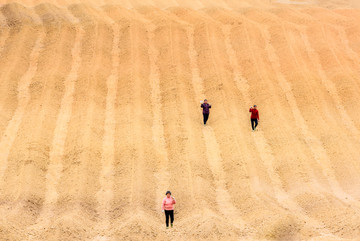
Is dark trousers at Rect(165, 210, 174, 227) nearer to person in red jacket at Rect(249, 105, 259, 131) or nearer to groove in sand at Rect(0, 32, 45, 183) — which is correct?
groove in sand at Rect(0, 32, 45, 183)

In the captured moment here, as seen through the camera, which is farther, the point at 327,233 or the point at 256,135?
the point at 256,135

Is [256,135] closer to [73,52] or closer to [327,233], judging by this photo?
[327,233]

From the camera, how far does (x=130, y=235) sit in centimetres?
1683

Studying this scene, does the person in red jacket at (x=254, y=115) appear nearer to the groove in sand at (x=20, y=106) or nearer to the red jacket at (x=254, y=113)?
the red jacket at (x=254, y=113)

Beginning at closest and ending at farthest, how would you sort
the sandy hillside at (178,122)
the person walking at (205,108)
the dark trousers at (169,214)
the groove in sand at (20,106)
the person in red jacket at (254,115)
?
the dark trousers at (169,214) → the sandy hillside at (178,122) → the groove in sand at (20,106) → the person in red jacket at (254,115) → the person walking at (205,108)

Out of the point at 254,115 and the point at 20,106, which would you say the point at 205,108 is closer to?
the point at 254,115

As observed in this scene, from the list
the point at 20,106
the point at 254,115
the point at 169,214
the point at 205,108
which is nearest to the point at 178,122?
the point at 205,108

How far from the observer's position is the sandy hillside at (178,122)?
18.1 m

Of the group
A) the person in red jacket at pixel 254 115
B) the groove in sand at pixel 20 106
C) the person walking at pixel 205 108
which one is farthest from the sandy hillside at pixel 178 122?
the person walking at pixel 205 108

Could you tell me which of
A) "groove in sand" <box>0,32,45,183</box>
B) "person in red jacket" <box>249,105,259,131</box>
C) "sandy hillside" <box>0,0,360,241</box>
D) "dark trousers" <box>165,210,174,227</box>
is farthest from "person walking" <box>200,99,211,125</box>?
"groove in sand" <box>0,32,45,183</box>

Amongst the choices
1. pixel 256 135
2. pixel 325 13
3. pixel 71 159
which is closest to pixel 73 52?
pixel 71 159

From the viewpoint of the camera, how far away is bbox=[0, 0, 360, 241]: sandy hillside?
1811cm

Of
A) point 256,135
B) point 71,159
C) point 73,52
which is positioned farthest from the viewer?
point 73,52

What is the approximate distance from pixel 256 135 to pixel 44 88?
12.6 m
